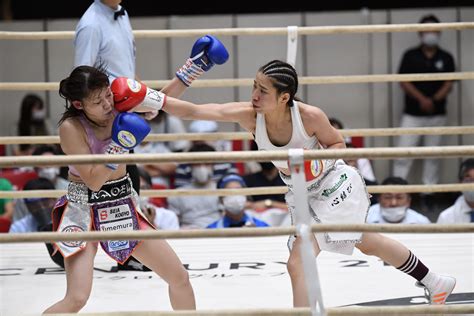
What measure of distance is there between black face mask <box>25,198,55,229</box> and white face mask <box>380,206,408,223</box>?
201 cm

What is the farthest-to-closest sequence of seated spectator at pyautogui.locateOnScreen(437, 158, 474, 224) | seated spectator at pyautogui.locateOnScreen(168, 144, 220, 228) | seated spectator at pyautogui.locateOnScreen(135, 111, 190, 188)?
seated spectator at pyautogui.locateOnScreen(135, 111, 190, 188) < seated spectator at pyautogui.locateOnScreen(168, 144, 220, 228) < seated spectator at pyautogui.locateOnScreen(437, 158, 474, 224)

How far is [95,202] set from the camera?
3436 mm

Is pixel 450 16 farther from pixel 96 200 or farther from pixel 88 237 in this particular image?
pixel 88 237

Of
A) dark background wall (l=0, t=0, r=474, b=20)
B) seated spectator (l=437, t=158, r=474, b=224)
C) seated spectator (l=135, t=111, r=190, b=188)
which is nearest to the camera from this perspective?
seated spectator (l=437, t=158, r=474, b=224)

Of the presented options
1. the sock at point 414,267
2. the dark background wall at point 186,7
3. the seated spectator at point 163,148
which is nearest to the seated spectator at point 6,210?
the seated spectator at point 163,148

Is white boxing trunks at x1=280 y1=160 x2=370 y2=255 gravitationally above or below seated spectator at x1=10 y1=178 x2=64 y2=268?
above

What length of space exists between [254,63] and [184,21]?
0.66 metres

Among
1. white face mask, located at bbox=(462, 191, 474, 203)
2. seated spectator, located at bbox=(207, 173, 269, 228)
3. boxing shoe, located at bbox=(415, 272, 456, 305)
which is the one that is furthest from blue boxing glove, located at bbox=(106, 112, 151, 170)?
white face mask, located at bbox=(462, 191, 474, 203)

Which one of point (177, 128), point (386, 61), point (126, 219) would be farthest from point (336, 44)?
point (126, 219)

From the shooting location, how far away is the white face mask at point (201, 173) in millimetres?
6900

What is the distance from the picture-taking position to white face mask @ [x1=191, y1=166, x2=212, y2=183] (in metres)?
6.90

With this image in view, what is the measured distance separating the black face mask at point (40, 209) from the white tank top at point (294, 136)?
8.83 ft

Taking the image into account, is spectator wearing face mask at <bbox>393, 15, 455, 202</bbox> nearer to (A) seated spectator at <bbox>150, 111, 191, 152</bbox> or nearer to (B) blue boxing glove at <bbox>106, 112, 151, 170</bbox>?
(A) seated spectator at <bbox>150, 111, 191, 152</bbox>

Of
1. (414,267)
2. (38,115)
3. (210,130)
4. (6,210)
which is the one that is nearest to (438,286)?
(414,267)
